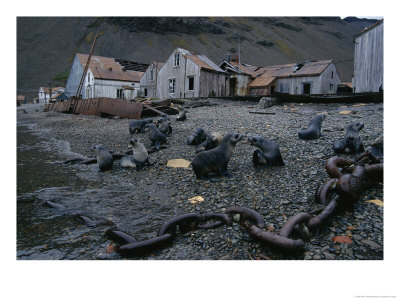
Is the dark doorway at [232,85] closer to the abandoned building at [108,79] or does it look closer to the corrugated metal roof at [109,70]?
the abandoned building at [108,79]

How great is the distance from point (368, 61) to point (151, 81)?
23269 millimetres

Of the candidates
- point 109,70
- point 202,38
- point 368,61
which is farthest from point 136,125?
point 202,38

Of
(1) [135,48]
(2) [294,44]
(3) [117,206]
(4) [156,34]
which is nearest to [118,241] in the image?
(3) [117,206]

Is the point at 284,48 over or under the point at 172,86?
over

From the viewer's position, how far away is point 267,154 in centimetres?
491

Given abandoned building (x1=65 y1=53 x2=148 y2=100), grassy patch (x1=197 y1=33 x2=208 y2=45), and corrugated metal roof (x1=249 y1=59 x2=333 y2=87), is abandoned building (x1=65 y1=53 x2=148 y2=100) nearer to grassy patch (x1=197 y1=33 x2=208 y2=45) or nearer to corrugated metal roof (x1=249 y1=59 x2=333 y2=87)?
corrugated metal roof (x1=249 y1=59 x2=333 y2=87)

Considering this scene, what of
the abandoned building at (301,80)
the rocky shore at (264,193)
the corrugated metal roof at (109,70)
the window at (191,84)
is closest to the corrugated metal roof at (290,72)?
the abandoned building at (301,80)

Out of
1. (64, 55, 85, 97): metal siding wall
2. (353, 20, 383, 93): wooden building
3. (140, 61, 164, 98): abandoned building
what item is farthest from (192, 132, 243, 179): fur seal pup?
(64, 55, 85, 97): metal siding wall

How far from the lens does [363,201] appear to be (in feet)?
9.53

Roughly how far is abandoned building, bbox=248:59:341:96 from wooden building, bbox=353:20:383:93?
13.8 metres

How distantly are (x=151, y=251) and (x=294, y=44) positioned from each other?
97.2 m

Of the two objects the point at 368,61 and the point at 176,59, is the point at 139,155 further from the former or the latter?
the point at 176,59

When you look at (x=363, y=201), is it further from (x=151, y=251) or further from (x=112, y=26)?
(x=112, y=26)

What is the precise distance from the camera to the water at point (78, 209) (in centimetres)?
263
